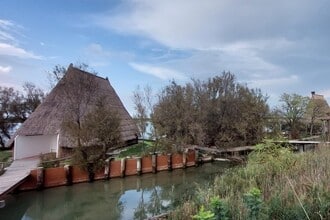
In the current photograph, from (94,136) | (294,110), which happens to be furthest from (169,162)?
(294,110)

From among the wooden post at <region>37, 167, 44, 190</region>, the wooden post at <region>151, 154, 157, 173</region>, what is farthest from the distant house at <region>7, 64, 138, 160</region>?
the wooden post at <region>37, 167, 44, 190</region>

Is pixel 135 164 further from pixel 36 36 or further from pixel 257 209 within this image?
pixel 257 209

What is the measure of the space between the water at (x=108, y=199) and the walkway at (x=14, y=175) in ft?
1.77

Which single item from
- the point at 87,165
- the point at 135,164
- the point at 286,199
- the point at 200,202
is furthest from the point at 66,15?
the point at 286,199

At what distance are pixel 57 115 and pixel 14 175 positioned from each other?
5.93 metres

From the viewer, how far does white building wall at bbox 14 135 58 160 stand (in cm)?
1784

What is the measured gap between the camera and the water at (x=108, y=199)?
9586mm

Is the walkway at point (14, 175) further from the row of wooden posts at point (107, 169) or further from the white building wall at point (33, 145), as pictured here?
the white building wall at point (33, 145)

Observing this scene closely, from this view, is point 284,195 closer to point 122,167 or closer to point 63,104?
point 122,167

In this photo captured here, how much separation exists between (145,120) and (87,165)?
8.03 metres

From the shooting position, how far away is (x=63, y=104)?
62.3 ft

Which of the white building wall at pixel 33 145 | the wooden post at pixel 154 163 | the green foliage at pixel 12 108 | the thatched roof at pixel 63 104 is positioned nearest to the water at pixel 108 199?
the wooden post at pixel 154 163

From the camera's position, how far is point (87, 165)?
563 inches

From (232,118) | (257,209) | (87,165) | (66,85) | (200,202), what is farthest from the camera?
(232,118)
